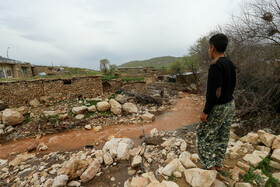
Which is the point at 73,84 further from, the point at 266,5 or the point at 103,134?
the point at 266,5

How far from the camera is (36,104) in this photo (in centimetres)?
675

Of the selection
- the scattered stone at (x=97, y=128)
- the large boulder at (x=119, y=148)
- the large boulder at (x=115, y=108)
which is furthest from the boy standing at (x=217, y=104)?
the large boulder at (x=115, y=108)

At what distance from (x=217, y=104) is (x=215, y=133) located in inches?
18.7

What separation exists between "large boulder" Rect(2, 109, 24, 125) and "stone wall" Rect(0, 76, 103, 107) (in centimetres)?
104

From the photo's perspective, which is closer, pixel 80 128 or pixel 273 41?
pixel 273 41

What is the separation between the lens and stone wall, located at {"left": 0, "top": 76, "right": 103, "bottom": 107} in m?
6.28

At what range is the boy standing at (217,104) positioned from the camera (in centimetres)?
167

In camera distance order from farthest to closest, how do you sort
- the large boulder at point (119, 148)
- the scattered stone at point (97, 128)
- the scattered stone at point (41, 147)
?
the scattered stone at point (97, 128), the scattered stone at point (41, 147), the large boulder at point (119, 148)

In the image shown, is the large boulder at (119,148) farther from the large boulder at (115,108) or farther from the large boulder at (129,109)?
the large boulder at (129,109)

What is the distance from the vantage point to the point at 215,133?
6.20 ft

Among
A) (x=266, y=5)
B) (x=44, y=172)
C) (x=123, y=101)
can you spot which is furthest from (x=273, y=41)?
(x=44, y=172)

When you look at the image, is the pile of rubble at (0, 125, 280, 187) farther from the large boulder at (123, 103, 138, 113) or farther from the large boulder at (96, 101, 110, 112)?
the large boulder at (123, 103, 138, 113)

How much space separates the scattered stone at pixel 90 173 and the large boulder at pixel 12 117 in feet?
17.1

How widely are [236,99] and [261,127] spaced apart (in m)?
1.47
